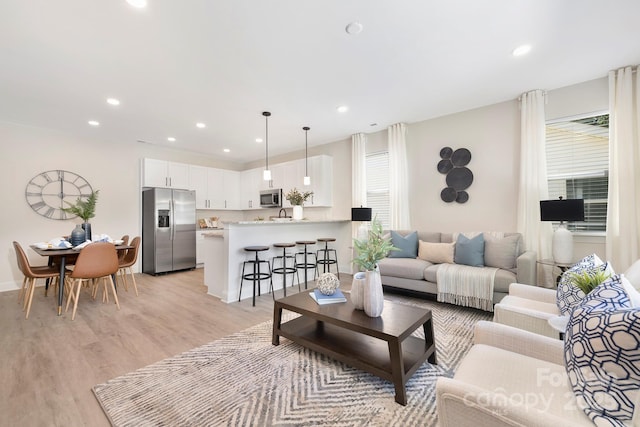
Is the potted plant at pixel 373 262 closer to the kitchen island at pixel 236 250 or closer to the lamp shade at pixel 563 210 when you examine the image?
the kitchen island at pixel 236 250

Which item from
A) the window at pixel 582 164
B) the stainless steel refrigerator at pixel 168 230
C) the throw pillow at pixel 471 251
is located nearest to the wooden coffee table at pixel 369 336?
the throw pillow at pixel 471 251

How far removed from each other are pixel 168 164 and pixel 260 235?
3.40 m

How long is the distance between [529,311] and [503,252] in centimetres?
186

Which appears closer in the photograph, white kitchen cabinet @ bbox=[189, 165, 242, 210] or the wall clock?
the wall clock

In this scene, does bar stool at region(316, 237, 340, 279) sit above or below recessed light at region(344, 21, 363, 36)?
below

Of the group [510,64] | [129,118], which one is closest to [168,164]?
[129,118]

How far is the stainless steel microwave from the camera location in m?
6.46

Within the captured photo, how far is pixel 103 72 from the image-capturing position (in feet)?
9.53

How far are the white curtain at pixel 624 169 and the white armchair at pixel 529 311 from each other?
1.70 m

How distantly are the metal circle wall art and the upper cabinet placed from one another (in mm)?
5453

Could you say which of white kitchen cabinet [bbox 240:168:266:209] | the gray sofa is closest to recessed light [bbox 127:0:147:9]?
the gray sofa

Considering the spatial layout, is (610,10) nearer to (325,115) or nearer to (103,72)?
(325,115)

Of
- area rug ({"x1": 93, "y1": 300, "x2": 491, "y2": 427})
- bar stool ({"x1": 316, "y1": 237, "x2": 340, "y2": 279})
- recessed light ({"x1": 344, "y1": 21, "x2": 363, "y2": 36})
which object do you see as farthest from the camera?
bar stool ({"x1": 316, "y1": 237, "x2": 340, "y2": 279})

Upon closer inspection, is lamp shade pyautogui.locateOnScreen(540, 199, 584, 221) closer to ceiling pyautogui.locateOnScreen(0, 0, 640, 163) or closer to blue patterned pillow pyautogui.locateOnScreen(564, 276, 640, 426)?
ceiling pyautogui.locateOnScreen(0, 0, 640, 163)
